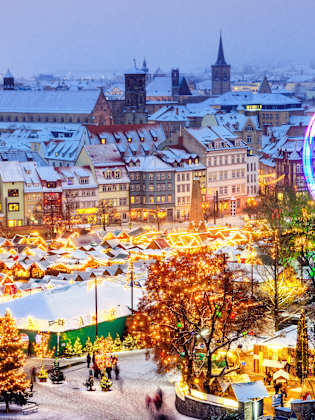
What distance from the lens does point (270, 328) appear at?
166ft

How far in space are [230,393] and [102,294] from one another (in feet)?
44.0

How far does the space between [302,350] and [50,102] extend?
11810 cm

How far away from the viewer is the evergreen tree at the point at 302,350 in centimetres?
4278

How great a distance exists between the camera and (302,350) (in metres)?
43.0

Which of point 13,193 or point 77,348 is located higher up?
point 13,193

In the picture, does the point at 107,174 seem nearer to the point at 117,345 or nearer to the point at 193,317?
the point at 117,345

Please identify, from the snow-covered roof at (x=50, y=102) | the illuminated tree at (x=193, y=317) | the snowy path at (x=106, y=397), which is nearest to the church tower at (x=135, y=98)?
the snow-covered roof at (x=50, y=102)

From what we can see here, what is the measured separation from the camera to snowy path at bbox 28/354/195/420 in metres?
40.9

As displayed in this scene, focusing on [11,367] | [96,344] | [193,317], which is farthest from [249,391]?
[96,344]

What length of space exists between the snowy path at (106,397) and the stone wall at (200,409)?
32 centimetres

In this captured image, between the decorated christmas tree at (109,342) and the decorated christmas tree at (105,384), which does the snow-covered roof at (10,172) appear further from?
the decorated christmas tree at (105,384)

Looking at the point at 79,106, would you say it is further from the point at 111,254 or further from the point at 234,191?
the point at 111,254

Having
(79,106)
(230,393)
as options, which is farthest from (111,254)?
(79,106)

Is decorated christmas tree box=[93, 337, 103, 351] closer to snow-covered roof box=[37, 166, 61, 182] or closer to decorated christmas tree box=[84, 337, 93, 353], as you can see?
Result: decorated christmas tree box=[84, 337, 93, 353]
